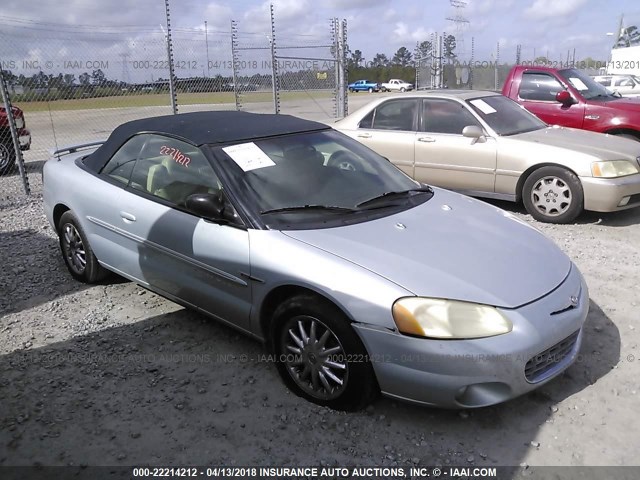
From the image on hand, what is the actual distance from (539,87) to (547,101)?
0.91 ft

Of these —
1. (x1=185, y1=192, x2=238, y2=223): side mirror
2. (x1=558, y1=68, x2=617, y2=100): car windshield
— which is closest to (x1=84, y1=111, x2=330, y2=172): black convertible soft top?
(x1=185, y1=192, x2=238, y2=223): side mirror

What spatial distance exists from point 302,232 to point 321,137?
1192 millimetres

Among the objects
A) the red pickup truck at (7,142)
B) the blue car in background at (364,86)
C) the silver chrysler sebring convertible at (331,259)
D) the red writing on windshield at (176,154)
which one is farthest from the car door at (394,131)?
the blue car in background at (364,86)

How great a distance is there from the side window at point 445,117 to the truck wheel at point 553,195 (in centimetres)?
96

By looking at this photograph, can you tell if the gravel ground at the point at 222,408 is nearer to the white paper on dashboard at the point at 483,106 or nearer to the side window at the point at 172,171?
the side window at the point at 172,171

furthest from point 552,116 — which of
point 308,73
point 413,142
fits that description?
point 308,73

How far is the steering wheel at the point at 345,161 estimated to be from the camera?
12.5 ft

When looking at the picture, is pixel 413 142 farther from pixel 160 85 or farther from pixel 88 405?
pixel 160 85

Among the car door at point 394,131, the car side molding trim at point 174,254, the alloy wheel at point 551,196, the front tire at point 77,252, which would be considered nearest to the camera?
the car side molding trim at point 174,254

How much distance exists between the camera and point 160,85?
1199cm

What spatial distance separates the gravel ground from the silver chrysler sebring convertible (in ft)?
0.73

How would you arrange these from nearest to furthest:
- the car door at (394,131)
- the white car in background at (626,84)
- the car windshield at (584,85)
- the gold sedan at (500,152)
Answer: the gold sedan at (500,152), the car door at (394,131), the car windshield at (584,85), the white car in background at (626,84)

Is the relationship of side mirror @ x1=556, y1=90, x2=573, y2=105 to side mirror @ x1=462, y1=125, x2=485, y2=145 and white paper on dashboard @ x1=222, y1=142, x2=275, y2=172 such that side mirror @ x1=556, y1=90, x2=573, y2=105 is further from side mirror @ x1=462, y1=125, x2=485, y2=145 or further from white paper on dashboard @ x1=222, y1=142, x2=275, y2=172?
white paper on dashboard @ x1=222, y1=142, x2=275, y2=172

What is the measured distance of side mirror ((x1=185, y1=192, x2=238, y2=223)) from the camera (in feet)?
10.5
